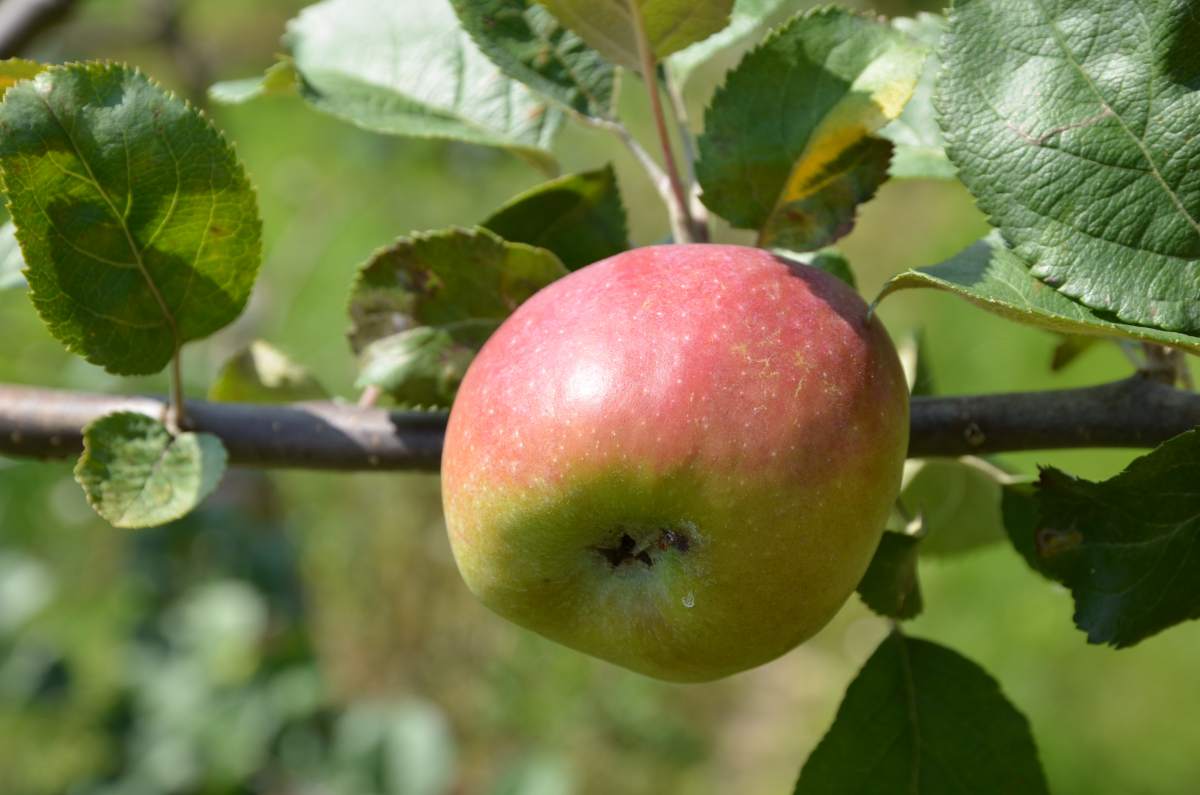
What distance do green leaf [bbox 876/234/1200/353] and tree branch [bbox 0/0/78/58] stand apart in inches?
43.0

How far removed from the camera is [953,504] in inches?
39.5

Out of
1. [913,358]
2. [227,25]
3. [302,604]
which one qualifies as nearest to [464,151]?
[302,604]

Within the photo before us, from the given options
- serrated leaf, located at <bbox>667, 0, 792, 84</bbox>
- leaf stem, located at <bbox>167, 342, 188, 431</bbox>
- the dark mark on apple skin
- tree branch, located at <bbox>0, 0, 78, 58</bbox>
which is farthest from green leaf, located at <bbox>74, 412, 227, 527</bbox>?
tree branch, located at <bbox>0, 0, 78, 58</bbox>

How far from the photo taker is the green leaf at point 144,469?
68 cm

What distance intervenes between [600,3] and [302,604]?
1667mm

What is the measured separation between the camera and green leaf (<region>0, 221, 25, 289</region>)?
0.92 meters

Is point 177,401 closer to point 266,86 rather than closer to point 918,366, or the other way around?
point 266,86

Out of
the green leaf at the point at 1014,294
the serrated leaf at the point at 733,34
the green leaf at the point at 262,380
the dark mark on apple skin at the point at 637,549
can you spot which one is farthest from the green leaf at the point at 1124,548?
the green leaf at the point at 262,380

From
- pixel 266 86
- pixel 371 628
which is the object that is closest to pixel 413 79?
pixel 266 86

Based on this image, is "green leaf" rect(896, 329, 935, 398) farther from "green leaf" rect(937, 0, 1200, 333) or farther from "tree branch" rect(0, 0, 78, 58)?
"tree branch" rect(0, 0, 78, 58)

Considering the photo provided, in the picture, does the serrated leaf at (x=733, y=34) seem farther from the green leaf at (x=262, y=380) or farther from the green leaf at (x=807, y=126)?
the green leaf at (x=262, y=380)

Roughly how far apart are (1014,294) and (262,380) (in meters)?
0.58

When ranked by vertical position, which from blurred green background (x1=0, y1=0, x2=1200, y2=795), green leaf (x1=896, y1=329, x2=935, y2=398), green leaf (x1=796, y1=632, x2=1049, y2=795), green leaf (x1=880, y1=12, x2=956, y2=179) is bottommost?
blurred green background (x1=0, y1=0, x2=1200, y2=795)

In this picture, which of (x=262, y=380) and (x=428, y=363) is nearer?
(x=428, y=363)
